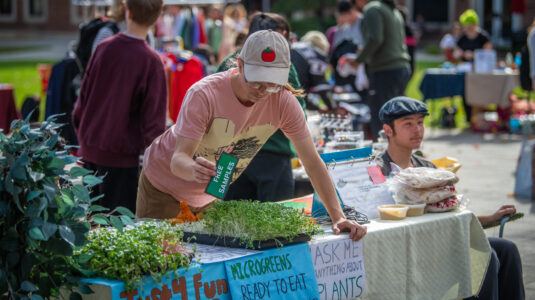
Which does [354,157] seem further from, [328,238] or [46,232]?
[46,232]

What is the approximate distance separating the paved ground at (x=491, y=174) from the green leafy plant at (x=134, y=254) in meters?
2.66

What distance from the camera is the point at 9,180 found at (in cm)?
239

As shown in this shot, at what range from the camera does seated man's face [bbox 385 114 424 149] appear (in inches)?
166

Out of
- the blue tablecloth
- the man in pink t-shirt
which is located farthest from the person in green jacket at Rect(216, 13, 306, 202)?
the blue tablecloth

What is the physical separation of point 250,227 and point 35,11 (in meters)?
36.0

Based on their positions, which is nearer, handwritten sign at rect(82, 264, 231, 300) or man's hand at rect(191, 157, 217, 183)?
handwritten sign at rect(82, 264, 231, 300)

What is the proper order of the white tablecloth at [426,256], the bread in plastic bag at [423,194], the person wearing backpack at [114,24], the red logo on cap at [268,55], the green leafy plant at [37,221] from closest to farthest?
the green leafy plant at [37,221]
the red logo on cap at [268,55]
the white tablecloth at [426,256]
the bread in plastic bag at [423,194]
the person wearing backpack at [114,24]

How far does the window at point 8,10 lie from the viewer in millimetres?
35344

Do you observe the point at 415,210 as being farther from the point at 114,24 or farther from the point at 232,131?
the point at 114,24

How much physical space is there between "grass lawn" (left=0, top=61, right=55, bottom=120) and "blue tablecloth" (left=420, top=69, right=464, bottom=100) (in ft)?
23.1

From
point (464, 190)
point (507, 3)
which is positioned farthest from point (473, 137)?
point (507, 3)

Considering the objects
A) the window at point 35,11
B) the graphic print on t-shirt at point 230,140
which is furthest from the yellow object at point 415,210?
the window at point 35,11

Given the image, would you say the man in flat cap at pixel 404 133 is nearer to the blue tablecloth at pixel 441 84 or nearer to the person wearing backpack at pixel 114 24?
the person wearing backpack at pixel 114 24

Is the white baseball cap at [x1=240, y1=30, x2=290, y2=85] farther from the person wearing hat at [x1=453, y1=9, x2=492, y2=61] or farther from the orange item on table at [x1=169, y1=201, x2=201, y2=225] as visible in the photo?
the person wearing hat at [x1=453, y1=9, x2=492, y2=61]
